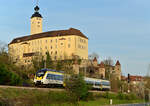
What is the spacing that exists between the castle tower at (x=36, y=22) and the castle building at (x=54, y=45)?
4758mm

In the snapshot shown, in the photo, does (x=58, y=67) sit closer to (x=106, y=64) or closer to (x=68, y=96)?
(x=106, y=64)

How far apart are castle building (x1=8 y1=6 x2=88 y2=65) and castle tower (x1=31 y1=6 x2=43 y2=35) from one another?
4.76m

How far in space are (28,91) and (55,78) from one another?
33.4ft

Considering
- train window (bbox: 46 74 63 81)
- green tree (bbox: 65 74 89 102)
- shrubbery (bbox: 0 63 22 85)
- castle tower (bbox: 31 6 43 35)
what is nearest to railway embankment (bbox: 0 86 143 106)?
green tree (bbox: 65 74 89 102)

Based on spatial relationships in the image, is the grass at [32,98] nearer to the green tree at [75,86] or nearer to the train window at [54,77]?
the green tree at [75,86]

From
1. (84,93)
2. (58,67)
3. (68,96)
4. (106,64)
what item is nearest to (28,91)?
(68,96)

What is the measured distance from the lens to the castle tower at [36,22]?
473 ft

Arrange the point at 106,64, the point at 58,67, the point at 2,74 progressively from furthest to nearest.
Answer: the point at 106,64 < the point at 58,67 < the point at 2,74

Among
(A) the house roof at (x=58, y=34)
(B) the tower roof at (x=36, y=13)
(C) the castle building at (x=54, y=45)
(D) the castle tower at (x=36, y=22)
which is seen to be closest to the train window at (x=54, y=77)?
(C) the castle building at (x=54, y=45)

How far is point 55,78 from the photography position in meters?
42.4

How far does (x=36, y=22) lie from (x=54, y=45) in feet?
77.2

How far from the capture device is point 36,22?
14412cm

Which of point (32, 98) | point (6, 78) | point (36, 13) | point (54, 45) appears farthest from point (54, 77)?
point (36, 13)

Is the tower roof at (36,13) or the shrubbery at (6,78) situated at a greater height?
the tower roof at (36,13)
